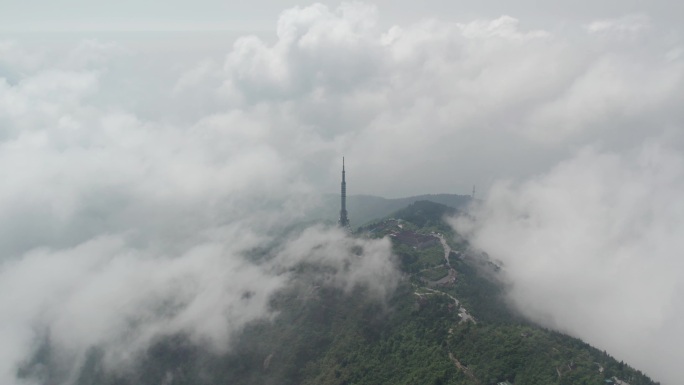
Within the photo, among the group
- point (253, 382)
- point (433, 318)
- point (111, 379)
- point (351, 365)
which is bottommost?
point (111, 379)

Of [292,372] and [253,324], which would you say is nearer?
[292,372]

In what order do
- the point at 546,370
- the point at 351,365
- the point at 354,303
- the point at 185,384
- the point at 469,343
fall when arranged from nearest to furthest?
1. the point at 546,370
2. the point at 469,343
3. the point at 351,365
4. the point at 185,384
5. the point at 354,303

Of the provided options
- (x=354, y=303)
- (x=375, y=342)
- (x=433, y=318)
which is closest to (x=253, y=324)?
(x=354, y=303)

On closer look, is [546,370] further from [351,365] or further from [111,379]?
[111,379]

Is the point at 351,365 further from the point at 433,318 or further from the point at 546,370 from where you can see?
the point at 546,370

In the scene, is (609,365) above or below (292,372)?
above

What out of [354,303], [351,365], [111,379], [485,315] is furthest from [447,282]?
[111,379]

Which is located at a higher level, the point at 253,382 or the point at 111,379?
the point at 253,382

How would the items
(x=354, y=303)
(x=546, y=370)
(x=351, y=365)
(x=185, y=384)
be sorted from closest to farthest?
(x=546, y=370), (x=351, y=365), (x=185, y=384), (x=354, y=303)

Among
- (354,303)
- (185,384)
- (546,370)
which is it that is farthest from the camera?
(354,303)
